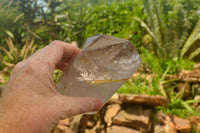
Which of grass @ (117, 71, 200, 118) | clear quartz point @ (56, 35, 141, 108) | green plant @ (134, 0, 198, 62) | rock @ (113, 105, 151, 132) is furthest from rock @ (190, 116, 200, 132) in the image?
clear quartz point @ (56, 35, 141, 108)

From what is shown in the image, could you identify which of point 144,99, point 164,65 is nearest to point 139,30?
point 164,65

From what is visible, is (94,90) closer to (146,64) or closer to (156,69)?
(156,69)

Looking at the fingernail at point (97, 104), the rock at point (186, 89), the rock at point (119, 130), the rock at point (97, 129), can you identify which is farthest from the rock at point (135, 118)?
the fingernail at point (97, 104)

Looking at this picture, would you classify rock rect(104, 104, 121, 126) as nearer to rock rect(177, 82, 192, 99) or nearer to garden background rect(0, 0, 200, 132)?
garden background rect(0, 0, 200, 132)

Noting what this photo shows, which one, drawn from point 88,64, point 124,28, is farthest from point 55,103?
point 124,28

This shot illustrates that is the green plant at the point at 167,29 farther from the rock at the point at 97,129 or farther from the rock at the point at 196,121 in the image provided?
the rock at the point at 97,129
